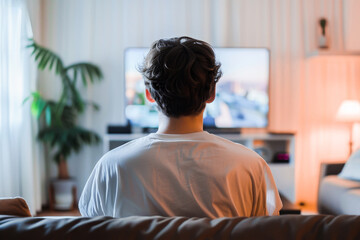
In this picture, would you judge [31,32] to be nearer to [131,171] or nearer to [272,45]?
[272,45]

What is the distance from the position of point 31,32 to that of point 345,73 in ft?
10.5

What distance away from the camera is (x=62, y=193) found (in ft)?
13.4

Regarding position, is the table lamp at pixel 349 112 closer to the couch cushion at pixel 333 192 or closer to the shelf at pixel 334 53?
the shelf at pixel 334 53

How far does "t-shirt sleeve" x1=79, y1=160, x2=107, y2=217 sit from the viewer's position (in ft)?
3.30

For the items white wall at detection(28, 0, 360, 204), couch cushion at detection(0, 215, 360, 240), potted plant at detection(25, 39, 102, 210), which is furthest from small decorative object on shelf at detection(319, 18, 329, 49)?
couch cushion at detection(0, 215, 360, 240)

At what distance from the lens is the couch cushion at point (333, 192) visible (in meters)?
3.12

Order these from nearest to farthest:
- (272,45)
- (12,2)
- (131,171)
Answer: (131,171), (12,2), (272,45)

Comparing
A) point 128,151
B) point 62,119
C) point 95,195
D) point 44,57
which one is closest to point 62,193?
point 62,119

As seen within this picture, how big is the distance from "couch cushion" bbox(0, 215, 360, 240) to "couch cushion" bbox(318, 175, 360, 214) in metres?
2.53

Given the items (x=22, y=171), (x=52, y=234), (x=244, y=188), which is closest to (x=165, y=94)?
(x=244, y=188)

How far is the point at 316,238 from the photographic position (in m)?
0.73

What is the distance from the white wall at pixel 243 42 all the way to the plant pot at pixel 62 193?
0.33 meters

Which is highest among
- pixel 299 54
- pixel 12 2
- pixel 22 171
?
pixel 12 2

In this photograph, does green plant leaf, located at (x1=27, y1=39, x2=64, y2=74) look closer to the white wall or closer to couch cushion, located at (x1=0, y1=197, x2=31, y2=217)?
the white wall
